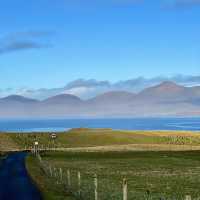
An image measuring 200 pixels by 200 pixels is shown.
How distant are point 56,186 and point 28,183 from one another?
6828 millimetres

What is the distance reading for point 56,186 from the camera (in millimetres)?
43656

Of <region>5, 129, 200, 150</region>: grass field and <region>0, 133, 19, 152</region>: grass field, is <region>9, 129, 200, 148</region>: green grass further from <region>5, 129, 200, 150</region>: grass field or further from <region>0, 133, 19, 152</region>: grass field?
<region>0, 133, 19, 152</region>: grass field

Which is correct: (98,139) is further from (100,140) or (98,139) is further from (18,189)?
(18,189)

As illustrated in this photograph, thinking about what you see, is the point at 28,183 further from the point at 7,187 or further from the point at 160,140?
the point at 160,140

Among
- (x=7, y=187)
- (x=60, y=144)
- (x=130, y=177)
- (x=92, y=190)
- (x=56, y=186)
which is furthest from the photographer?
(x=60, y=144)

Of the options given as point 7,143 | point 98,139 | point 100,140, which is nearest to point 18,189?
point 7,143

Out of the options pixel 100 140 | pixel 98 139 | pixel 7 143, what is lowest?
pixel 7 143

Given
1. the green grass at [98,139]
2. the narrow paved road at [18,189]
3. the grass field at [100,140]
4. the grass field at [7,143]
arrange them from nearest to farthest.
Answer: the narrow paved road at [18,189]
the grass field at [7,143]
the grass field at [100,140]
the green grass at [98,139]

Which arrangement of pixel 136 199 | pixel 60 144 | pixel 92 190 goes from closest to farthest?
pixel 136 199 < pixel 92 190 < pixel 60 144

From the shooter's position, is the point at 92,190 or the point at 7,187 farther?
the point at 7,187

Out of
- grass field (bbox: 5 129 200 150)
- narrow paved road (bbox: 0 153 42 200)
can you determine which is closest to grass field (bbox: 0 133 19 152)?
grass field (bbox: 5 129 200 150)

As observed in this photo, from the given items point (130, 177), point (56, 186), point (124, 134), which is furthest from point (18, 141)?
point (56, 186)

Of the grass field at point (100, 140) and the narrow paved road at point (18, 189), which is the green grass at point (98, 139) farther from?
the narrow paved road at point (18, 189)

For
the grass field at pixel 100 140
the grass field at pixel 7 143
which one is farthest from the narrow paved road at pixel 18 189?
the grass field at pixel 100 140
